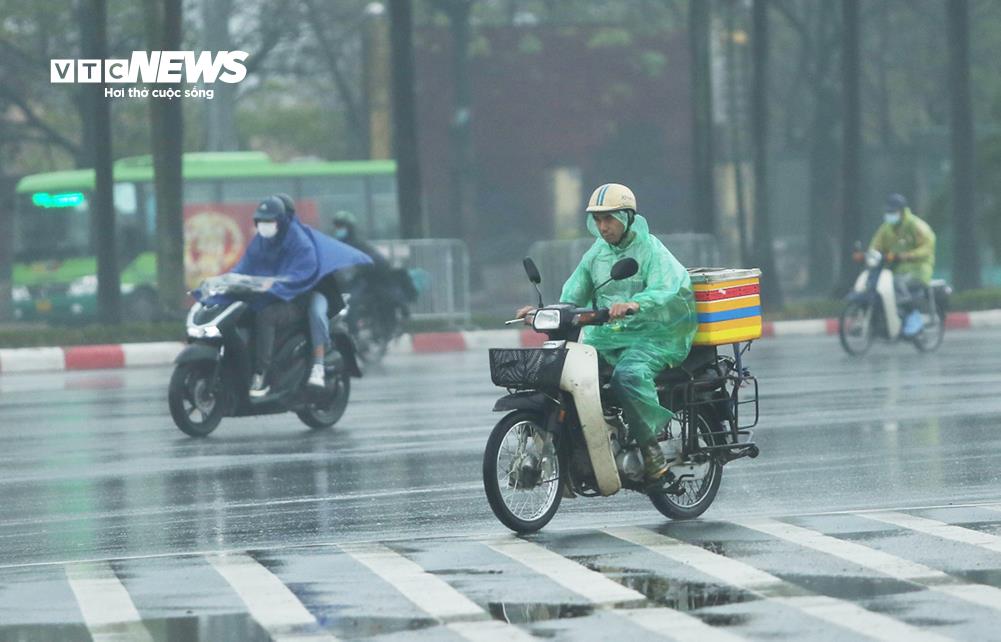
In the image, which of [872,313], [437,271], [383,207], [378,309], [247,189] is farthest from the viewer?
[383,207]

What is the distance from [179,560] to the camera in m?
8.83

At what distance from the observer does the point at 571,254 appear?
27156 millimetres

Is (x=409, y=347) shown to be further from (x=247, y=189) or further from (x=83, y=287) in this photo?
(x=247, y=189)

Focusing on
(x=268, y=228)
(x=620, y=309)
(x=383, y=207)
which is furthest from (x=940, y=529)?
(x=383, y=207)

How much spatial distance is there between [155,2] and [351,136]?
84.4 feet

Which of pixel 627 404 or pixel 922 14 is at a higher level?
pixel 922 14

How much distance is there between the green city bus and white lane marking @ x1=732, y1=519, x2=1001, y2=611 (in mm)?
26700

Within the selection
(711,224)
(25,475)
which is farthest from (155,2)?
(25,475)

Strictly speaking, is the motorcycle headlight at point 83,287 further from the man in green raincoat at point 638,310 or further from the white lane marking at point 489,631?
the white lane marking at point 489,631

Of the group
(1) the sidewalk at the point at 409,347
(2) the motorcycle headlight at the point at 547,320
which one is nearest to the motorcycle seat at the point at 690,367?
(2) the motorcycle headlight at the point at 547,320

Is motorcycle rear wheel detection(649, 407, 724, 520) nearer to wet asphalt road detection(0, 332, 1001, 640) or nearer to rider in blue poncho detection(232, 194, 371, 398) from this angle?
wet asphalt road detection(0, 332, 1001, 640)

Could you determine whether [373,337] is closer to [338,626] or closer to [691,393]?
[691,393]

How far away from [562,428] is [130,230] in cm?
2768

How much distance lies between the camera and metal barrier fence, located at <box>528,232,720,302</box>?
88.9ft
